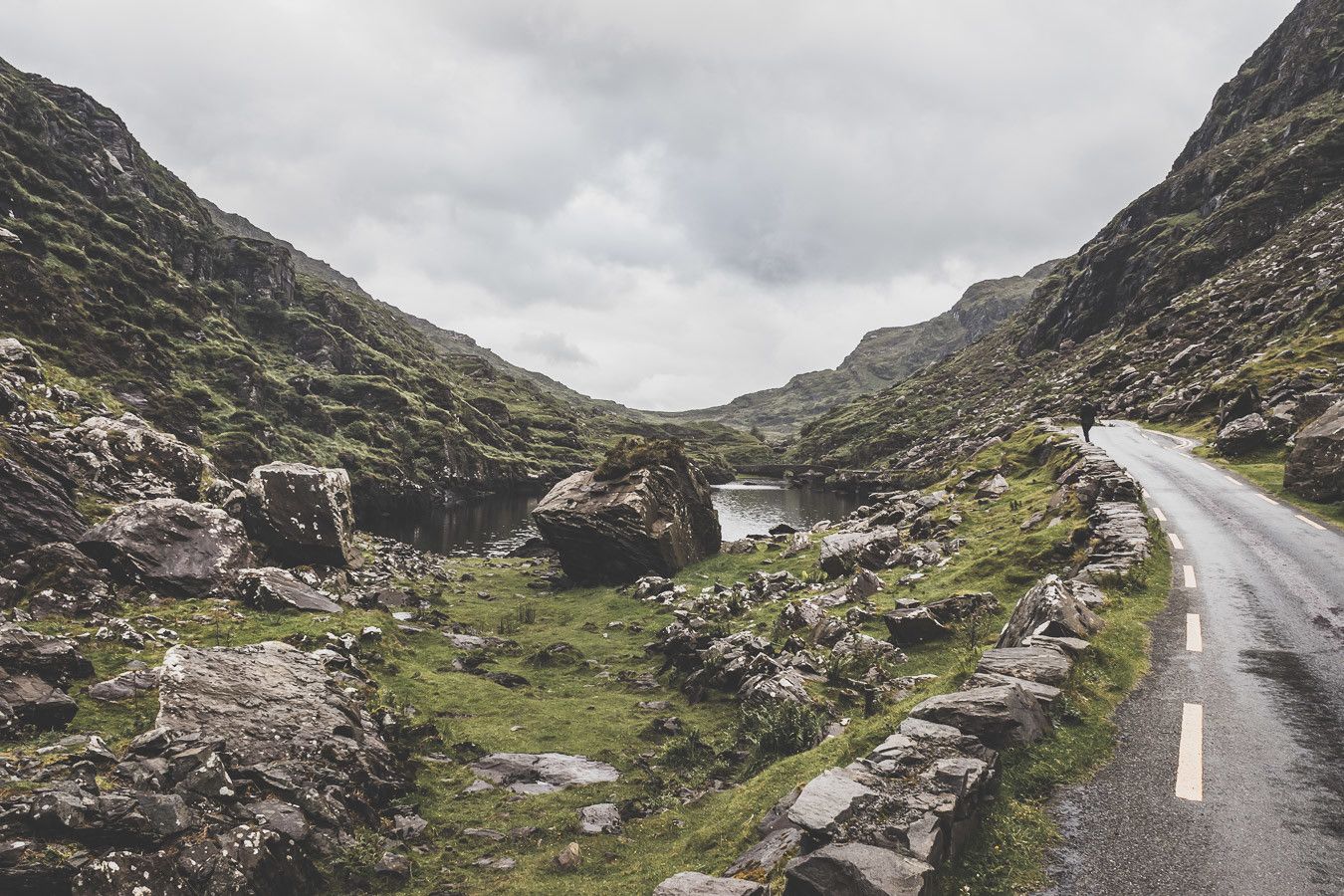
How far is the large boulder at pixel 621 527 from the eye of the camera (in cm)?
4197

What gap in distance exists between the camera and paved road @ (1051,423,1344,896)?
6844mm

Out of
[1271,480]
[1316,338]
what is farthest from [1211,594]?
[1316,338]

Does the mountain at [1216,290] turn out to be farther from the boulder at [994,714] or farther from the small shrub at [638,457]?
the boulder at [994,714]

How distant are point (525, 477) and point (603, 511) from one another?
132680mm

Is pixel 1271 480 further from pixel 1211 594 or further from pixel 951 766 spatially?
pixel 951 766

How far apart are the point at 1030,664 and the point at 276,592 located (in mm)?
24461

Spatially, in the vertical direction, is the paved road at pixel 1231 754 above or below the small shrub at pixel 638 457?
below

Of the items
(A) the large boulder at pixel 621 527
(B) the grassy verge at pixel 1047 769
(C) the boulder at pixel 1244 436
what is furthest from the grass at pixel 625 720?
(C) the boulder at pixel 1244 436

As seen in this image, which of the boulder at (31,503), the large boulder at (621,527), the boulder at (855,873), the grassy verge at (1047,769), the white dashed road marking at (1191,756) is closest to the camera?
the boulder at (855,873)

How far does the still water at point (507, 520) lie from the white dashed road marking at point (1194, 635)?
2456 inches

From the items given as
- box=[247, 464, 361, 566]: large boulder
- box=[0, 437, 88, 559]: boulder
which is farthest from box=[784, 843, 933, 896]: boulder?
box=[247, 464, 361, 566]: large boulder

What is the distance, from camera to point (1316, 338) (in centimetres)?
5028

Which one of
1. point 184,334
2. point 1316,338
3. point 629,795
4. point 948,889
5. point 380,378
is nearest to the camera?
point 948,889

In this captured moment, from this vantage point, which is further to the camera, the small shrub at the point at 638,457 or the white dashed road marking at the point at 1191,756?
the small shrub at the point at 638,457
